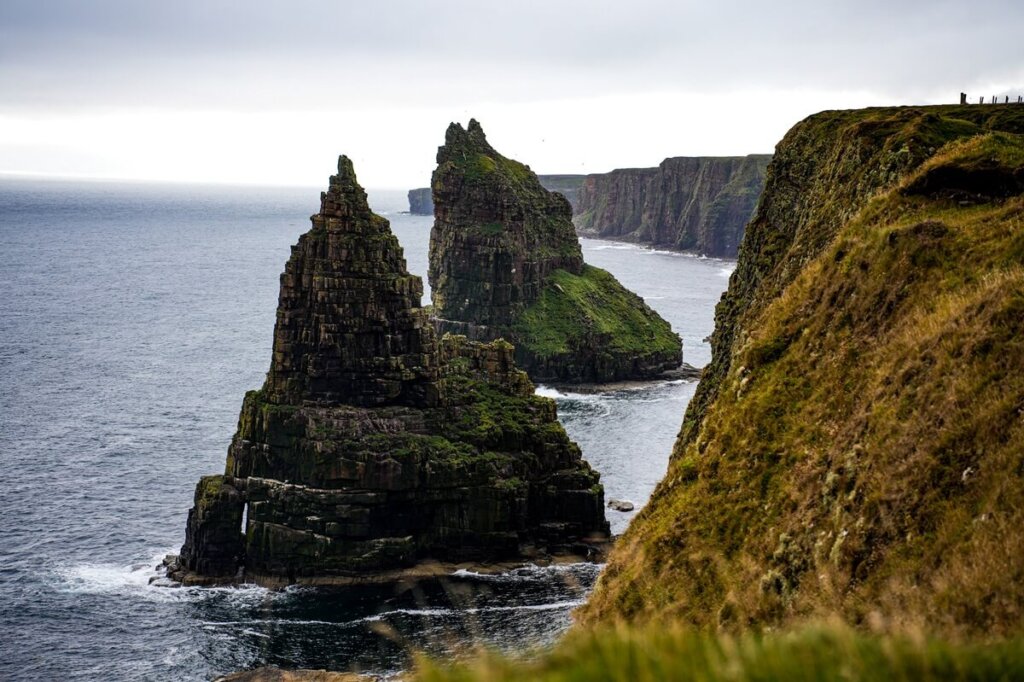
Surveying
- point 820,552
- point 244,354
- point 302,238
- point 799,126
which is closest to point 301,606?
point 302,238

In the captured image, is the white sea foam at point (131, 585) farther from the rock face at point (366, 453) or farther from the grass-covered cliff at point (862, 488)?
the grass-covered cliff at point (862, 488)

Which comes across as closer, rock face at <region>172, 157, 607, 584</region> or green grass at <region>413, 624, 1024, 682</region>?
green grass at <region>413, 624, 1024, 682</region>

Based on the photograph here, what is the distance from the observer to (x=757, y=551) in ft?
91.4

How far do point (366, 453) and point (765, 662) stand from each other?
260ft

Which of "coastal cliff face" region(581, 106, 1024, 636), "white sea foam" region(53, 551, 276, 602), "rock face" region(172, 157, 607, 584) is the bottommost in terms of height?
"white sea foam" region(53, 551, 276, 602)

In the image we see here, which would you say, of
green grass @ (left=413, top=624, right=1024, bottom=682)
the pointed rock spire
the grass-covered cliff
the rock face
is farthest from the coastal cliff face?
the pointed rock spire

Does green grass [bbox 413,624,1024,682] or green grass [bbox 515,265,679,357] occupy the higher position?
green grass [bbox 413,624,1024,682]

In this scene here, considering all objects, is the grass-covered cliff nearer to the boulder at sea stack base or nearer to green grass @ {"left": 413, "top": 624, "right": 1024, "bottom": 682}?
green grass @ {"left": 413, "top": 624, "right": 1024, "bottom": 682}

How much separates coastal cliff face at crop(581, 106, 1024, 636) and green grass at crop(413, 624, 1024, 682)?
1.26m

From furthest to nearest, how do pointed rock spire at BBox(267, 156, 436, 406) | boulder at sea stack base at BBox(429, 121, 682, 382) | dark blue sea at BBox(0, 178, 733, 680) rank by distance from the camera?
boulder at sea stack base at BBox(429, 121, 682, 382)
pointed rock spire at BBox(267, 156, 436, 406)
dark blue sea at BBox(0, 178, 733, 680)

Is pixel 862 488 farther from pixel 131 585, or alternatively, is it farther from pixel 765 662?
pixel 131 585

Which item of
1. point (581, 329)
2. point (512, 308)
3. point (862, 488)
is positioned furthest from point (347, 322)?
point (512, 308)

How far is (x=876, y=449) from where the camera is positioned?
2508cm

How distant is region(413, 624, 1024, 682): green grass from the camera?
10906 millimetres
